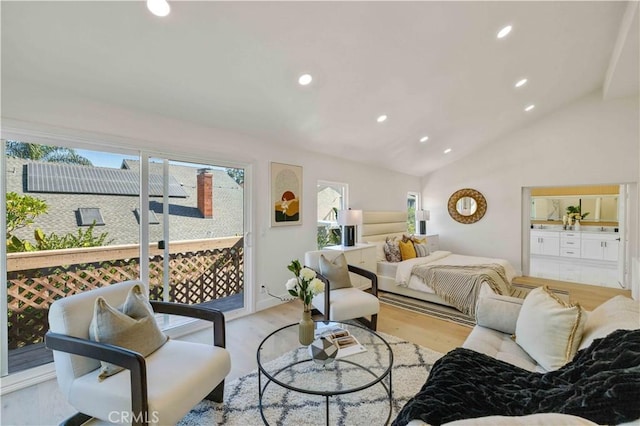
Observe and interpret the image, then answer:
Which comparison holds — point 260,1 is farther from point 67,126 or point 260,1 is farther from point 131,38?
point 67,126

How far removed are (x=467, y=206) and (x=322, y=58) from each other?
5.31m

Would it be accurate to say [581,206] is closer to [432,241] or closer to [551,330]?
[432,241]

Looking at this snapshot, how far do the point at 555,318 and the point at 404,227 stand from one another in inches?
183

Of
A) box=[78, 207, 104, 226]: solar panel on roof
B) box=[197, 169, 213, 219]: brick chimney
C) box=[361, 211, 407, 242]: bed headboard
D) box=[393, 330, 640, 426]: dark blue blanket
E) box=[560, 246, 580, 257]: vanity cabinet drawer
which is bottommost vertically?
box=[560, 246, 580, 257]: vanity cabinet drawer

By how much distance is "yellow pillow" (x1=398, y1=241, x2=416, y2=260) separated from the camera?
4848 mm

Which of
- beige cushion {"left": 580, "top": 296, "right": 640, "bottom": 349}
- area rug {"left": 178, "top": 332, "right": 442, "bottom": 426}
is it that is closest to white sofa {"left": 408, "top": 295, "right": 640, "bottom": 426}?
beige cushion {"left": 580, "top": 296, "right": 640, "bottom": 349}

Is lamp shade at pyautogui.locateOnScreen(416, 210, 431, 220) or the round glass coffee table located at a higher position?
lamp shade at pyautogui.locateOnScreen(416, 210, 431, 220)

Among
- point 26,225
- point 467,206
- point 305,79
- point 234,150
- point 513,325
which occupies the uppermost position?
point 305,79

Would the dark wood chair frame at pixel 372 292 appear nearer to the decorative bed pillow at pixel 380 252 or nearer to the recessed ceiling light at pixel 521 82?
the decorative bed pillow at pixel 380 252

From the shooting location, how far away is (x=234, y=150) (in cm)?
350

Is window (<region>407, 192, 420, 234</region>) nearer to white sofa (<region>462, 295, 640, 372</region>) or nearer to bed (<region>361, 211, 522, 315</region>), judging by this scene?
bed (<region>361, 211, 522, 315</region>)

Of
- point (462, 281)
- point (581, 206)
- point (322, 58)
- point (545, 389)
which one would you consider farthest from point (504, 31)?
point (581, 206)

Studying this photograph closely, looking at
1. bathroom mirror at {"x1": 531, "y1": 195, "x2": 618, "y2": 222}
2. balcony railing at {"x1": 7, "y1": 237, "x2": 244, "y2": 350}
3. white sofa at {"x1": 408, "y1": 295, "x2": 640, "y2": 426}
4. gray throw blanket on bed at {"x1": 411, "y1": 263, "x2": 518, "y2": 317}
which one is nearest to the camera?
white sofa at {"x1": 408, "y1": 295, "x2": 640, "y2": 426}

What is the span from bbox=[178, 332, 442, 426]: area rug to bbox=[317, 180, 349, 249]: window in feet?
9.06
